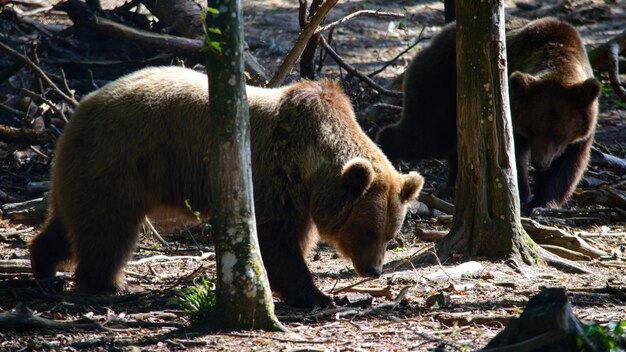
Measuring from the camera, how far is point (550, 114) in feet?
31.8

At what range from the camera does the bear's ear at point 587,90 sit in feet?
30.4

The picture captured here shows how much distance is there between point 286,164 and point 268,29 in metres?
9.94

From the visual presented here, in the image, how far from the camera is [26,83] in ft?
38.7

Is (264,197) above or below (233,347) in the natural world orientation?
above

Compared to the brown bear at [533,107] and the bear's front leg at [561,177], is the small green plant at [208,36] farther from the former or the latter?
the bear's front leg at [561,177]

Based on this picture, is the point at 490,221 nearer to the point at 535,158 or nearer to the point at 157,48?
the point at 535,158

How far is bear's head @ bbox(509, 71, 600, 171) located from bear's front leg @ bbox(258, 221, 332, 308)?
4465mm

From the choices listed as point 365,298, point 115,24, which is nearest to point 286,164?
point 365,298

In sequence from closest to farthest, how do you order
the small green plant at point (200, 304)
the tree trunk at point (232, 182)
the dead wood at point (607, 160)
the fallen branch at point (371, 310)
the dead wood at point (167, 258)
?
1. the tree trunk at point (232, 182)
2. the small green plant at point (200, 304)
3. the fallen branch at point (371, 310)
4. the dead wood at point (167, 258)
5. the dead wood at point (607, 160)

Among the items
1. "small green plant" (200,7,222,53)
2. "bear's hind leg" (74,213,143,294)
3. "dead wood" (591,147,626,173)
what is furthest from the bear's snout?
"small green plant" (200,7,222,53)

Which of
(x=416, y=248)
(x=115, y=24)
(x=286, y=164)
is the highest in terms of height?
(x=115, y=24)

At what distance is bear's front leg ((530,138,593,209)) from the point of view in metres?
9.96

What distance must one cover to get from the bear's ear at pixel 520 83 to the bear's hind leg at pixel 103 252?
16.5 ft

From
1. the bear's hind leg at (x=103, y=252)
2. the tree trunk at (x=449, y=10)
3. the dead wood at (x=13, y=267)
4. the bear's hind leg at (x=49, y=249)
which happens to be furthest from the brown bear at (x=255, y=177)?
the tree trunk at (x=449, y=10)
